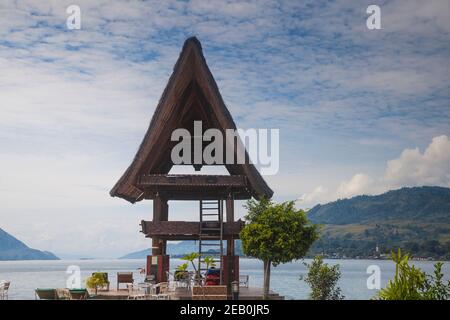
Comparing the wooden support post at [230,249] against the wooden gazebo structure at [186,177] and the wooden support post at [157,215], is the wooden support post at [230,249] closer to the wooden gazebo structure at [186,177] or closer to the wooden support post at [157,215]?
the wooden gazebo structure at [186,177]

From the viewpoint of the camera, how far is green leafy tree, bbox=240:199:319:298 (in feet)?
87.1

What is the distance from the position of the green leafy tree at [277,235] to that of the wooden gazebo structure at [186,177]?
1.69 metres

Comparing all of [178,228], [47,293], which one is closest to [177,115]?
[178,228]

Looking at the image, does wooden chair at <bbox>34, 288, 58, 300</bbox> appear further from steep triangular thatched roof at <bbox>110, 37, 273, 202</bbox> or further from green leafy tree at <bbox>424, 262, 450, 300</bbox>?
green leafy tree at <bbox>424, 262, 450, 300</bbox>

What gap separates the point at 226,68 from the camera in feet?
133

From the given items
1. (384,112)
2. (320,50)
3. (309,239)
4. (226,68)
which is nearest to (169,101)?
(309,239)

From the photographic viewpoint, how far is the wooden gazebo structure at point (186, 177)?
92.3 ft

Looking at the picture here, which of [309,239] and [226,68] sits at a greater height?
[226,68]

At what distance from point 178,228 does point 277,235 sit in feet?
16.0

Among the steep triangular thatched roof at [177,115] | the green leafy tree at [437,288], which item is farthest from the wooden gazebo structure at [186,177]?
the green leafy tree at [437,288]

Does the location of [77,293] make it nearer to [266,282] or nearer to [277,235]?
[266,282]
